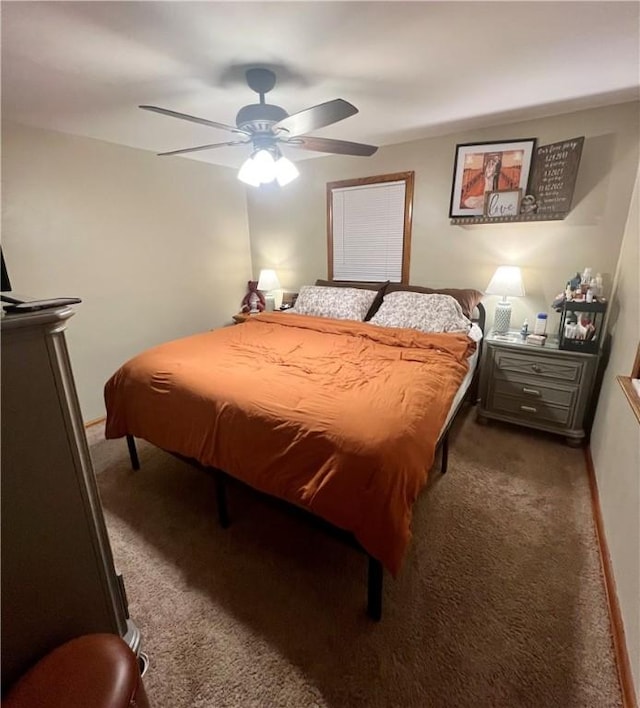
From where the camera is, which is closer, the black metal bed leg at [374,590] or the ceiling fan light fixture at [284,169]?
the black metal bed leg at [374,590]

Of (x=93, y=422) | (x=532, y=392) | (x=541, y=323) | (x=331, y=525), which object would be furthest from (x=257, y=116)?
(x=93, y=422)

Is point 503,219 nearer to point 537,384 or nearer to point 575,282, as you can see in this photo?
point 575,282

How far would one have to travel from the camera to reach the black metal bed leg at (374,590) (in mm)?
1269

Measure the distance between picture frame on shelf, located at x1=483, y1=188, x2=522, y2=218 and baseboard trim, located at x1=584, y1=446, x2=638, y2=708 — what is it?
6.44ft

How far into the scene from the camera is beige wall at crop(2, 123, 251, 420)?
240 centimetres

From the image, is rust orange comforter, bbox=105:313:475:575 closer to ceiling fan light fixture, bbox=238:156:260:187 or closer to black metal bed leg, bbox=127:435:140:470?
black metal bed leg, bbox=127:435:140:470

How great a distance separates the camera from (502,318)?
2.69 meters

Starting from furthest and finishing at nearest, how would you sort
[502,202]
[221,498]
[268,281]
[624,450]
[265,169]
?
[268,281] → [502,202] → [265,169] → [221,498] → [624,450]

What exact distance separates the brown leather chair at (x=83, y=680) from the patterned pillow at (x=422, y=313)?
241cm

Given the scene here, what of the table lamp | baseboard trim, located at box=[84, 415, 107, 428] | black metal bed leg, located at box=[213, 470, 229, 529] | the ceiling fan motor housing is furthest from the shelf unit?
baseboard trim, located at box=[84, 415, 107, 428]

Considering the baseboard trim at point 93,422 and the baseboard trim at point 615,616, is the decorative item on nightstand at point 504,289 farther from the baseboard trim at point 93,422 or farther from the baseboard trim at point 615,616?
the baseboard trim at point 93,422

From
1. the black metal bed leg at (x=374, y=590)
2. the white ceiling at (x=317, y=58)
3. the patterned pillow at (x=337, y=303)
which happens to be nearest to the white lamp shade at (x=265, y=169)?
the white ceiling at (x=317, y=58)

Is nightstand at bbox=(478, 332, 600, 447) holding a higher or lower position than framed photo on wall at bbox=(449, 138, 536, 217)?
lower

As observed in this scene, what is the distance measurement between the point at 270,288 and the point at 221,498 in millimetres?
2597
